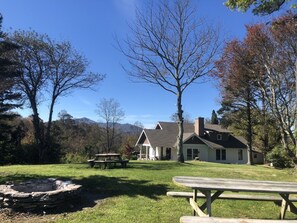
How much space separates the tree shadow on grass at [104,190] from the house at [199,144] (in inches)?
1216

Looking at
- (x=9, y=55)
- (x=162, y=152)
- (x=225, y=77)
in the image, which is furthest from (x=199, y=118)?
(x=9, y=55)

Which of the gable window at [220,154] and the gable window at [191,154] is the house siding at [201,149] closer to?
the gable window at [191,154]

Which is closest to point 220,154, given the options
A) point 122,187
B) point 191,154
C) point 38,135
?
point 191,154

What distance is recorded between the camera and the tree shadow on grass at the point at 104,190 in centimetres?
767

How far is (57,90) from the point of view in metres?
30.3

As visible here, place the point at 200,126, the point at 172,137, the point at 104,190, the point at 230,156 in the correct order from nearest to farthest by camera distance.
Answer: the point at 104,190 < the point at 200,126 < the point at 172,137 < the point at 230,156

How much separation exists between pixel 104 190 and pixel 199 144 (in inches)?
1344

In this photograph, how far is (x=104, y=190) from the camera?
31.8 ft

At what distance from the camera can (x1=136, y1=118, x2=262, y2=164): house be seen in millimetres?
42469

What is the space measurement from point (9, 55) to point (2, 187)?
836 inches

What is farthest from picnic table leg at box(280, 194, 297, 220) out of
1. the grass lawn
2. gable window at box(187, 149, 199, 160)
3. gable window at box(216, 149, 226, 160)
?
gable window at box(216, 149, 226, 160)

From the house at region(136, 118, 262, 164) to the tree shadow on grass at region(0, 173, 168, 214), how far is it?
30.9 meters

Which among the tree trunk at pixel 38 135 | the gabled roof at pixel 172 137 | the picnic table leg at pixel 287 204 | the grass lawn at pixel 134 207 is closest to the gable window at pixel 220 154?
the gabled roof at pixel 172 137

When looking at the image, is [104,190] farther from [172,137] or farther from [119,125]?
[119,125]
